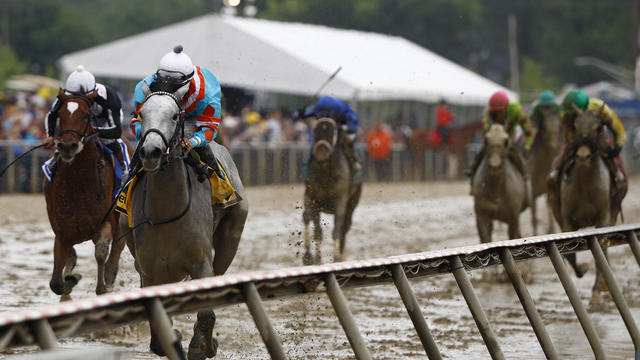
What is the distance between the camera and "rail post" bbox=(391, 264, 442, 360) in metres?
5.42

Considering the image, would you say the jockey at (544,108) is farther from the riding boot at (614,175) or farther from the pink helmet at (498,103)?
the riding boot at (614,175)

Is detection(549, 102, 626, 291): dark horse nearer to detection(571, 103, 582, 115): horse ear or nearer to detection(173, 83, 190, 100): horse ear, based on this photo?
detection(571, 103, 582, 115): horse ear

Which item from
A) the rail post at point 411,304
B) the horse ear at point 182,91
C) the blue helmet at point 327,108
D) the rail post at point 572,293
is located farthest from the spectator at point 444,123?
the rail post at point 411,304

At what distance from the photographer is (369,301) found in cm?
1070

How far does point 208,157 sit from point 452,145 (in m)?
25.0

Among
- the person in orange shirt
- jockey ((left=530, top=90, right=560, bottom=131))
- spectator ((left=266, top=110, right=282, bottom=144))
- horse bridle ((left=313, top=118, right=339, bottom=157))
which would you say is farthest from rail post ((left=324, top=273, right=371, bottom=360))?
the person in orange shirt

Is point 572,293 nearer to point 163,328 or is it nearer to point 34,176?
point 163,328

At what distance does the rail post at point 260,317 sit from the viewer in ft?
14.9

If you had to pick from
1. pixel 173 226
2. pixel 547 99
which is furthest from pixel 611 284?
pixel 547 99

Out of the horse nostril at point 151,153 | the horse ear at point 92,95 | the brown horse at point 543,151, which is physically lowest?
the brown horse at point 543,151

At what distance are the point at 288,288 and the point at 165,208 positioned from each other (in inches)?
73.1

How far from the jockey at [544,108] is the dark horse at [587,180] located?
4.93 m

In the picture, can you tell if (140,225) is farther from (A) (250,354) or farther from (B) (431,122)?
(B) (431,122)

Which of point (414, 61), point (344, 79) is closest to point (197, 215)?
point (344, 79)
